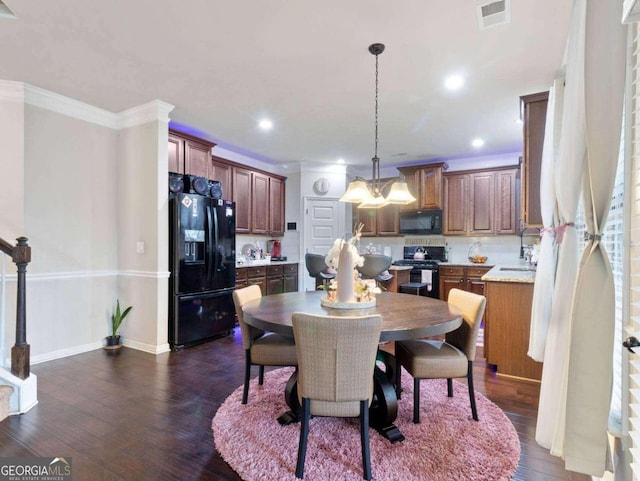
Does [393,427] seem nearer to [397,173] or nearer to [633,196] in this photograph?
[633,196]

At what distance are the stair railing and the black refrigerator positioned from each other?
1.34 meters

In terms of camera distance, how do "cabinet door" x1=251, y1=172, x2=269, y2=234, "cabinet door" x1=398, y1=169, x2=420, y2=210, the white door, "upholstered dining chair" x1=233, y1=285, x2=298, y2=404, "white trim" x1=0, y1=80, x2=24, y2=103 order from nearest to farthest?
"upholstered dining chair" x1=233, y1=285, x2=298, y2=404 → "white trim" x1=0, y1=80, x2=24, y2=103 → "cabinet door" x1=251, y1=172, x2=269, y2=234 → "cabinet door" x1=398, y1=169, x2=420, y2=210 → the white door

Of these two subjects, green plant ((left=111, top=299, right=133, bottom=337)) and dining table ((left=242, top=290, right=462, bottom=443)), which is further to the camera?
green plant ((left=111, top=299, right=133, bottom=337))

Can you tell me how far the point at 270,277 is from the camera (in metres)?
5.39

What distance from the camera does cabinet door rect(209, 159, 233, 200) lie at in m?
4.92

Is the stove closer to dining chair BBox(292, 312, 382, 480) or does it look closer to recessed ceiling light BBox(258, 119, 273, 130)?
recessed ceiling light BBox(258, 119, 273, 130)

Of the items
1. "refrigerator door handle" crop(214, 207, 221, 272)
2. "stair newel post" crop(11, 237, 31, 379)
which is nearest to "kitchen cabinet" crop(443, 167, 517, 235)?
"refrigerator door handle" crop(214, 207, 221, 272)

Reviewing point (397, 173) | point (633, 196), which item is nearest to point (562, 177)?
point (633, 196)

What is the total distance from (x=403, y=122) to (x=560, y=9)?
2044mm

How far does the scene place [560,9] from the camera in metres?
2.08

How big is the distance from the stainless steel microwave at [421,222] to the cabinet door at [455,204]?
0.14 m

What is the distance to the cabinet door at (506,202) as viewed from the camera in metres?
5.31

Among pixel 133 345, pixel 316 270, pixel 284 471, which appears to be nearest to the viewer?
pixel 284 471

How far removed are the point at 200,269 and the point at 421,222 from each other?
3796 mm
